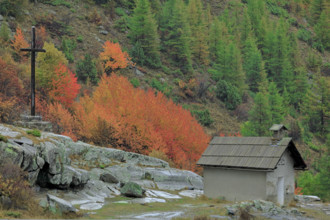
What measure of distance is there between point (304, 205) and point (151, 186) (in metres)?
11.1

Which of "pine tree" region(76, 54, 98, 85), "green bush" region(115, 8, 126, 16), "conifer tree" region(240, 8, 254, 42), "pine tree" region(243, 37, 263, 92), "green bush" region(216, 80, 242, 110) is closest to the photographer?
"pine tree" region(76, 54, 98, 85)

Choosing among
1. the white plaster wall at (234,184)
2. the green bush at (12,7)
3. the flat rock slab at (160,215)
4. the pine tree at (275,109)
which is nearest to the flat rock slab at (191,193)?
the white plaster wall at (234,184)

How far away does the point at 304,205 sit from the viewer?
2781cm

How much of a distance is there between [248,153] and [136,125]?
46.4ft

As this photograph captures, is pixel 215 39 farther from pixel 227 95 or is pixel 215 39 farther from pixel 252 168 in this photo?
pixel 252 168

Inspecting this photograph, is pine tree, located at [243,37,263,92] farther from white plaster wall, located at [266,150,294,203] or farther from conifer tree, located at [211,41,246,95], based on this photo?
white plaster wall, located at [266,150,294,203]

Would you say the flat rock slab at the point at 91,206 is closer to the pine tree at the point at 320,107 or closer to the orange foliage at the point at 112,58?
the orange foliage at the point at 112,58

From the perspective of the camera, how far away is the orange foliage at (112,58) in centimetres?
5897

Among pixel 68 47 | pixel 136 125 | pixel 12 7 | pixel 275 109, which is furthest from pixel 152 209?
pixel 12 7

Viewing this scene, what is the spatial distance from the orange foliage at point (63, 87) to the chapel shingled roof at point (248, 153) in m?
19.7

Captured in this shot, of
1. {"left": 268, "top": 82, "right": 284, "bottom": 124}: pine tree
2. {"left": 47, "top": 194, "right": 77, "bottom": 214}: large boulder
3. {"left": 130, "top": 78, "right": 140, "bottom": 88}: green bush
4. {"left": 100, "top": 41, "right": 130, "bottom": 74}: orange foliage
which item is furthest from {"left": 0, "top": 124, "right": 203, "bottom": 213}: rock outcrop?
{"left": 100, "top": 41, "right": 130, "bottom": 74}: orange foliage

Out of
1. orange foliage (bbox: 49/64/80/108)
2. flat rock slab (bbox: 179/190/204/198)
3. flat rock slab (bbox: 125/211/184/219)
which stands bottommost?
flat rock slab (bbox: 179/190/204/198)

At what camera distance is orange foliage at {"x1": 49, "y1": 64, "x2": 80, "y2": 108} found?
134 feet

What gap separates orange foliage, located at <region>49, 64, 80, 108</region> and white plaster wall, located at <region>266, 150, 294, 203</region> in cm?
2419
